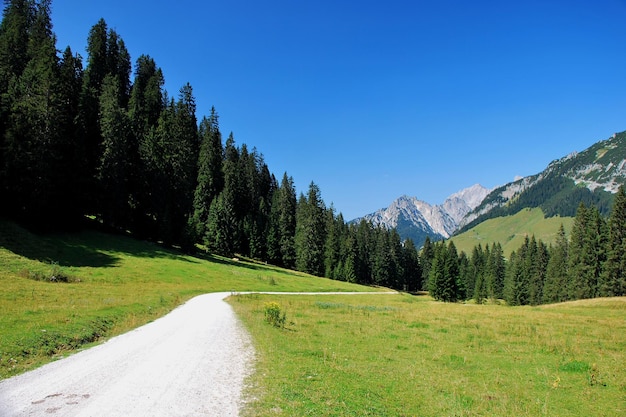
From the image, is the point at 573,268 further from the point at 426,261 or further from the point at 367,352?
the point at 367,352

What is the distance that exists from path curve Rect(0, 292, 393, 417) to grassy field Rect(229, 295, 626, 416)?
87 cm

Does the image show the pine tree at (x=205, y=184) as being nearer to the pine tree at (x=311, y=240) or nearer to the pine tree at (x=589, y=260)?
the pine tree at (x=311, y=240)

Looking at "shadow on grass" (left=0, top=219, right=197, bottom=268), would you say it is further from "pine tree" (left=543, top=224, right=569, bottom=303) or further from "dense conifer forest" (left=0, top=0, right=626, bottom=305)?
"pine tree" (left=543, top=224, right=569, bottom=303)

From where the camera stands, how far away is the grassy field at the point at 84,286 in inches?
605

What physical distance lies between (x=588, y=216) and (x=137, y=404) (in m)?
95.6

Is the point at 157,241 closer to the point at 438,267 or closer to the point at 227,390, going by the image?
the point at 438,267

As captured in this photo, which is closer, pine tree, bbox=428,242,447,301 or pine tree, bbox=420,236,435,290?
pine tree, bbox=428,242,447,301

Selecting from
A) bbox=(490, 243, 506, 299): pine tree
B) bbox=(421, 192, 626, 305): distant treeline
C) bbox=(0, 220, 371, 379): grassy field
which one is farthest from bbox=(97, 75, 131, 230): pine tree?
bbox=(490, 243, 506, 299): pine tree

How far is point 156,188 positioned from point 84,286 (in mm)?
36356

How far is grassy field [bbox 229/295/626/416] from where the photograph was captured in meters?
9.51

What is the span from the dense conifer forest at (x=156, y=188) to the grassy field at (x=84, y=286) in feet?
24.3

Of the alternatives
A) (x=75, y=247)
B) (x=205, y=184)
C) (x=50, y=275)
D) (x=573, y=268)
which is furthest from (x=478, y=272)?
(x=50, y=275)

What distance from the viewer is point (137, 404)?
8383 millimetres

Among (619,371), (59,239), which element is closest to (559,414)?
(619,371)
